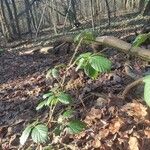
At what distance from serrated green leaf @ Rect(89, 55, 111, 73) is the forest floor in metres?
1.21

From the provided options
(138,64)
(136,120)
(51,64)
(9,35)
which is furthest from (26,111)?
(9,35)

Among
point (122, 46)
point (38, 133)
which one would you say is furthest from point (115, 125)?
point (38, 133)

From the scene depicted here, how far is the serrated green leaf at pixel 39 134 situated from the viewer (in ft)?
6.62

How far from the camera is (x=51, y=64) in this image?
8734 millimetres

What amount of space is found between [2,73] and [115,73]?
17.7 ft

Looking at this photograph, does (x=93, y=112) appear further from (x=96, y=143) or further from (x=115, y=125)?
(x=96, y=143)

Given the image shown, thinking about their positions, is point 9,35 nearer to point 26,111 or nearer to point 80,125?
point 26,111

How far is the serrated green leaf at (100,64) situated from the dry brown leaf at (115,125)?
5.32 feet

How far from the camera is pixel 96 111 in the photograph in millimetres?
4055

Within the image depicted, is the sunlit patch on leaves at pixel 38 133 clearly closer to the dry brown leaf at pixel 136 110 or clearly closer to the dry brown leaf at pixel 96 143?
the dry brown leaf at pixel 96 143

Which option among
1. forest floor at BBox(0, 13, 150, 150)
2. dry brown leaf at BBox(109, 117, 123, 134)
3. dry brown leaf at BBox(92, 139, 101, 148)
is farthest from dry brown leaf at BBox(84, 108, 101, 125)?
dry brown leaf at BBox(92, 139, 101, 148)

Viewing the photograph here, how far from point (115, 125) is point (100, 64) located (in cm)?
173

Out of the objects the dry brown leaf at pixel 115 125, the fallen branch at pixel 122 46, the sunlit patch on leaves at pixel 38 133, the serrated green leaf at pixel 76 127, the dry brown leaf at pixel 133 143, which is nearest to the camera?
the sunlit patch on leaves at pixel 38 133

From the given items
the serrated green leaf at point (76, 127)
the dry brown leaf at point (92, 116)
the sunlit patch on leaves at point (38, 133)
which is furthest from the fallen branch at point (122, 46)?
the dry brown leaf at point (92, 116)
